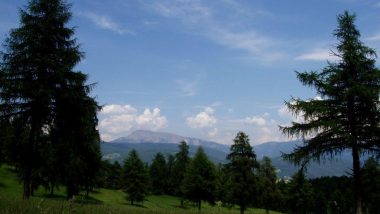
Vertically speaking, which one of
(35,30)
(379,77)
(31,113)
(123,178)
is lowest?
(123,178)

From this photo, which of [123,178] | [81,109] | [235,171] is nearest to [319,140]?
[81,109]

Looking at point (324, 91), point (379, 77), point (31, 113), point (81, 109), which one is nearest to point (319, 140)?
point (324, 91)

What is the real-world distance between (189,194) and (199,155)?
19.5ft

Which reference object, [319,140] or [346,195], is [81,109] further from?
[346,195]

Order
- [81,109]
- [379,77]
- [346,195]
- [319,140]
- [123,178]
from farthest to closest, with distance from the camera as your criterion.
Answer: [346,195], [123,178], [81,109], [319,140], [379,77]

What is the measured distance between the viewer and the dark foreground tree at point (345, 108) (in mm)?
20922

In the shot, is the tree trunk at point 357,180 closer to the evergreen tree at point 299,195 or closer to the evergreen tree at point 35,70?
the evergreen tree at point 35,70

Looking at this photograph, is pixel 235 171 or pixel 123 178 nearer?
pixel 235 171

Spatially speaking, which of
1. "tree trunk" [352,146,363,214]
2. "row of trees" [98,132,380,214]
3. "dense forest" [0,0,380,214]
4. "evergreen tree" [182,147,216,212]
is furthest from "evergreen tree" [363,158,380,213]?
"tree trunk" [352,146,363,214]

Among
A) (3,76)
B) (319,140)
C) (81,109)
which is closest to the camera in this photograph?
(319,140)

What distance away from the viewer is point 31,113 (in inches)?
1016

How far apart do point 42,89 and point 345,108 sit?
16886 mm

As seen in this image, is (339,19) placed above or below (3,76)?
above

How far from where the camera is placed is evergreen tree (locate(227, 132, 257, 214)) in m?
51.5
